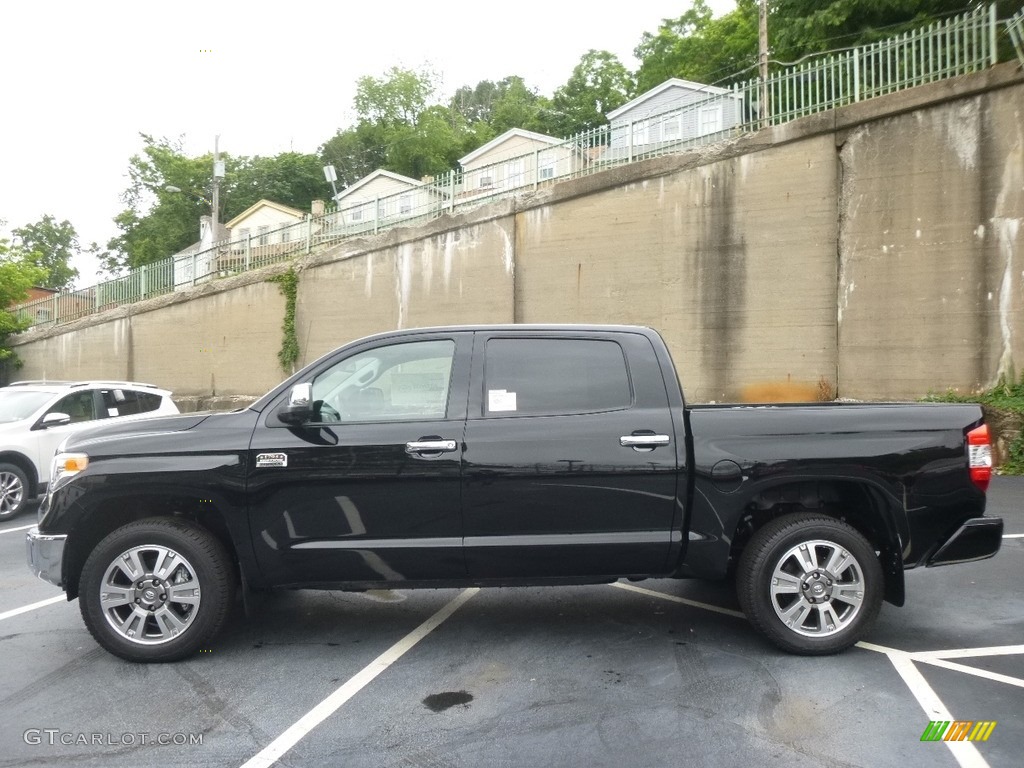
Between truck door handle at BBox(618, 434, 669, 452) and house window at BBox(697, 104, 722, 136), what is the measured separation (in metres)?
11.4

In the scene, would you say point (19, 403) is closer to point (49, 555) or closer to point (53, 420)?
point (53, 420)

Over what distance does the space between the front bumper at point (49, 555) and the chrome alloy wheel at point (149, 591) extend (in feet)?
1.05

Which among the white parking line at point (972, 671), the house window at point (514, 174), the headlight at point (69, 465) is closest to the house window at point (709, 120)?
the house window at point (514, 174)

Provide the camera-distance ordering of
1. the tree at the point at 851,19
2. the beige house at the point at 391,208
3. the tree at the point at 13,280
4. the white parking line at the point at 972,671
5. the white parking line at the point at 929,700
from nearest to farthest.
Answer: the white parking line at the point at 929,700 → the white parking line at the point at 972,671 → the tree at the point at 851,19 → the beige house at the point at 391,208 → the tree at the point at 13,280

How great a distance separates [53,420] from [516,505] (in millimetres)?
7840

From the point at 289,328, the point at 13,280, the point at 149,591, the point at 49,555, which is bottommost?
the point at 149,591

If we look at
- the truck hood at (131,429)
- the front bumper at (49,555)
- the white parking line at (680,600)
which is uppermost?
the truck hood at (131,429)

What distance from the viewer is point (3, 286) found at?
24.4 meters

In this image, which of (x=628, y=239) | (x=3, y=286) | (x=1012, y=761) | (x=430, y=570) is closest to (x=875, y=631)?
(x=1012, y=761)

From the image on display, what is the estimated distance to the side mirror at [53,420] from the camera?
9.84 metres

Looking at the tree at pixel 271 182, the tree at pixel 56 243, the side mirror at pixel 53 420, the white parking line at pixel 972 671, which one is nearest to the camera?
the white parking line at pixel 972 671

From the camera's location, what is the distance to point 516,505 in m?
4.51

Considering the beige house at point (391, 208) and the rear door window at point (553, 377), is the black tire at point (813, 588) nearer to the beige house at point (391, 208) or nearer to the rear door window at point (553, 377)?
the rear door window at point (553, 377)

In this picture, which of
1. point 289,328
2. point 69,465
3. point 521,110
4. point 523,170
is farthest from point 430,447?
point 521,110
